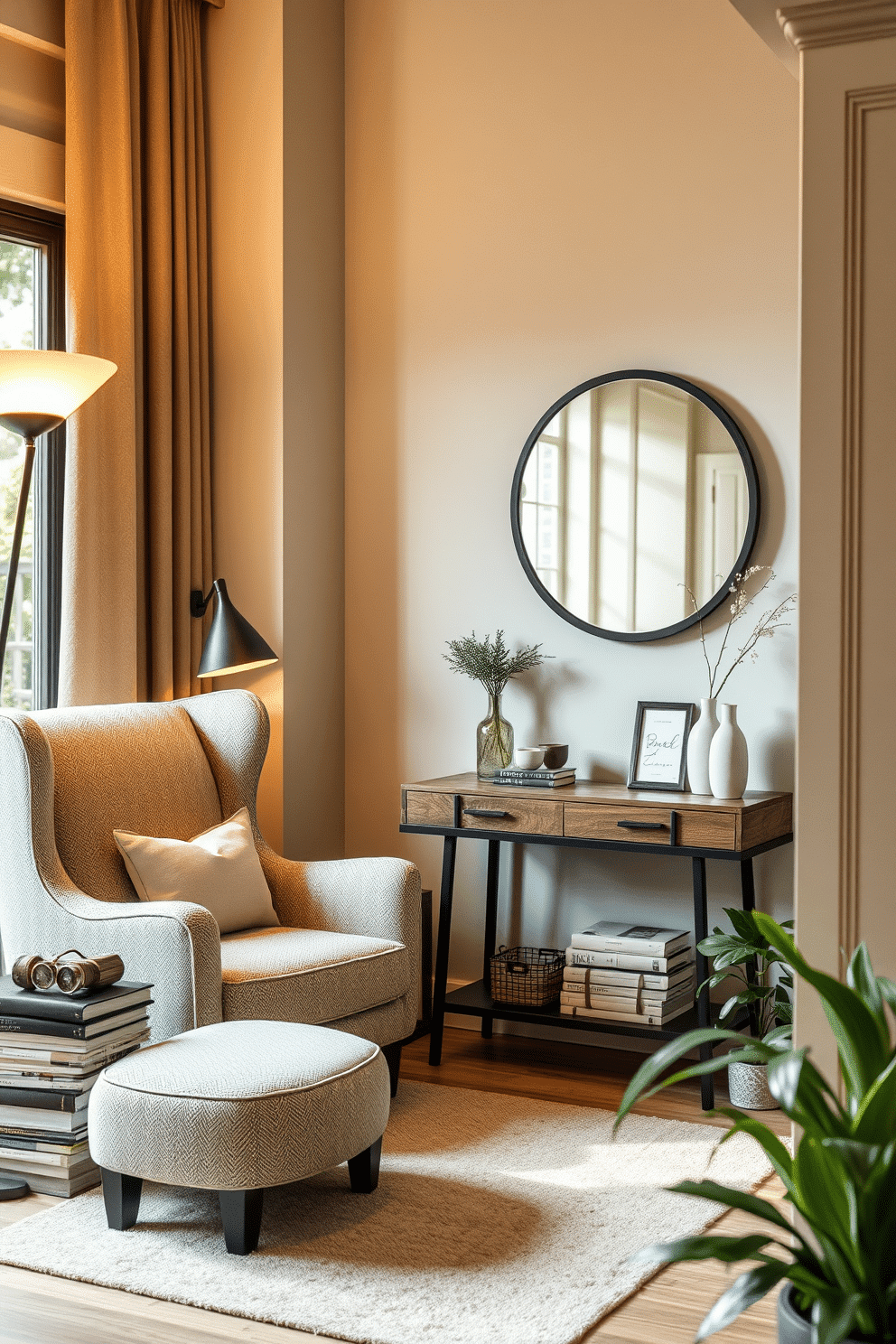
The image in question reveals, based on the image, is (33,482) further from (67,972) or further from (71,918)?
(67,972)

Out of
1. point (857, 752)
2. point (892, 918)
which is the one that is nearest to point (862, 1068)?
point (892, 918)

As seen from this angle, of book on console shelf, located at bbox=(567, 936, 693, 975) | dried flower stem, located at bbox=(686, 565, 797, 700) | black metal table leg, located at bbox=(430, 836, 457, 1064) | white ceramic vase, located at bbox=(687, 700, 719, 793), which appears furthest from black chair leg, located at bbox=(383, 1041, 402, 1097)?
dried flower stem, located at bbox=(686, 565, 797, 700)

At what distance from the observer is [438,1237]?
265 centimetres

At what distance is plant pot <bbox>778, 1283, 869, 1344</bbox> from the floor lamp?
2.16m

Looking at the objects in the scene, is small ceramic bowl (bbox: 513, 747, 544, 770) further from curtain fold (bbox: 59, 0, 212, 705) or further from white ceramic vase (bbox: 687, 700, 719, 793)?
curtain fold (bbox: 59, 0, 212, 705)

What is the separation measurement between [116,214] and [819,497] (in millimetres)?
2652

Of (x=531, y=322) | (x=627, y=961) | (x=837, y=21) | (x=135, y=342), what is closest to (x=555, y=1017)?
(x=627, y=961)

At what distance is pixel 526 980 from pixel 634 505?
1379 millimetres

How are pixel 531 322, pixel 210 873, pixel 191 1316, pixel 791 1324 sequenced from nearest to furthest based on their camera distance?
pixel 791 1324, pixel 191 1316, pixel 210 873, pixel 531 322

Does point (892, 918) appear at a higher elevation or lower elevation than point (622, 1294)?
higher

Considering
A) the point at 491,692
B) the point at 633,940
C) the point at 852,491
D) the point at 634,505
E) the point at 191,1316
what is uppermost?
the point at 634,505

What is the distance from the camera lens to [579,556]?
408 centimetres

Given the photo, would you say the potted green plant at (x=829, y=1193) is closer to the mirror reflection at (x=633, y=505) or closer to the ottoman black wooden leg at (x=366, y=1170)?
the ottoman black wooden leg at (x=366, y=1170)

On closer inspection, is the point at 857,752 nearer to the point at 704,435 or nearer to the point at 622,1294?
the point at 622,1294
